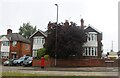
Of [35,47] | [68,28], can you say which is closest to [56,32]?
[68,28]

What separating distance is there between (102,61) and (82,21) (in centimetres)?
1495

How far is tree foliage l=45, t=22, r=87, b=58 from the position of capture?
171 ft

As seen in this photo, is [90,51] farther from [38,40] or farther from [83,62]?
[38,40]

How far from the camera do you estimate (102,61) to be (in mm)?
54156

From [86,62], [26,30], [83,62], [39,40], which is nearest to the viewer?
[86,62]

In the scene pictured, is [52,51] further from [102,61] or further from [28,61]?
[102,61]

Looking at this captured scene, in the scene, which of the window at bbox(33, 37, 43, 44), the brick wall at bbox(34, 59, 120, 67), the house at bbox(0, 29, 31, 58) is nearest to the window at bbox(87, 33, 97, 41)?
the brick wall at bbox(34, 59, 120, 67)

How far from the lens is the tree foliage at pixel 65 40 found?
5212cm

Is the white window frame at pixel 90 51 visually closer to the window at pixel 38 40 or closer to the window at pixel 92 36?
the window at pixel 92 36

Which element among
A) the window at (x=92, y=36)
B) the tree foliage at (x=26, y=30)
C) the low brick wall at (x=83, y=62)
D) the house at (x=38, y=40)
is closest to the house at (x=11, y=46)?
the house at (x=38, y=40)

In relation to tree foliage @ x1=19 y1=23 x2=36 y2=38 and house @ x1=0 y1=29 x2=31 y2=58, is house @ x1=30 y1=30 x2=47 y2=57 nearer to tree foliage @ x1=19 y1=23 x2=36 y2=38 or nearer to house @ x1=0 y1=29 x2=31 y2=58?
house @ x1=0 y1=29 x2=31 y2=58

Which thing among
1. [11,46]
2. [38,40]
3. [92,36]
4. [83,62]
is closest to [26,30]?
[11,46]

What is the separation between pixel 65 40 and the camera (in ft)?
171

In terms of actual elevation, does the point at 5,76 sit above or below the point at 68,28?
below
